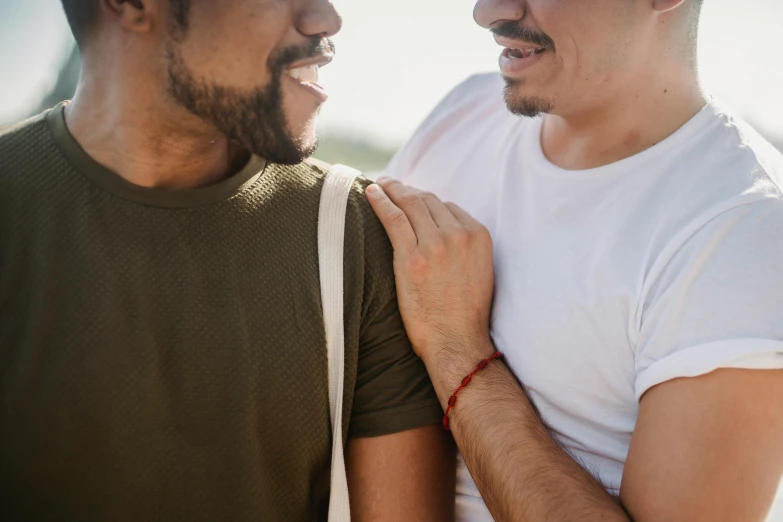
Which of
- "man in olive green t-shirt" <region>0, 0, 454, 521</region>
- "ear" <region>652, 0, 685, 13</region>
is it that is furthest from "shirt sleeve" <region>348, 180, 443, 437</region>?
"ear" <region>652, 0, 685, 13</region>

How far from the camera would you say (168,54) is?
4.64 feet

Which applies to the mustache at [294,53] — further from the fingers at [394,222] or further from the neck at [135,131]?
the fingers at [394,222]

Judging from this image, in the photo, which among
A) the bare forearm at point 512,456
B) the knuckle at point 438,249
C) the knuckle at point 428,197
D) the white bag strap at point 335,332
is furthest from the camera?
the knuckle at point 428,197

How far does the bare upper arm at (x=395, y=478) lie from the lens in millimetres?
1455

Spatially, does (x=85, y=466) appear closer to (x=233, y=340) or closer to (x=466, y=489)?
(x=233, y=340)

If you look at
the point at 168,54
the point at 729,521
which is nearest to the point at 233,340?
the point at 168,54

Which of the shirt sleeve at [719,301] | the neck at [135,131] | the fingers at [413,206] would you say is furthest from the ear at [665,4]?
the neck at [135,131]

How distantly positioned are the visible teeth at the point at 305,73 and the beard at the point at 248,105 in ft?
0.10

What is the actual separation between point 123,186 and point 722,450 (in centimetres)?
107

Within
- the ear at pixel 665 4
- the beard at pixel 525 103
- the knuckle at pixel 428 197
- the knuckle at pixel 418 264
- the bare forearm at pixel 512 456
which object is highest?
the ear at pixel 665 4

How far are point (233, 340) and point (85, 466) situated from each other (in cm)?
32

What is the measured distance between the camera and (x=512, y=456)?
1393mm

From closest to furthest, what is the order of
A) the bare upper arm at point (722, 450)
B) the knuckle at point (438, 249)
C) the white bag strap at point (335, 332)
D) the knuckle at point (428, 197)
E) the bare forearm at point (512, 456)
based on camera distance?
the bare upper arm at point (722, 450)
the bare forearm at point (512, 456)
the white bag strap at point (335, 332)
the knuckle at point (438, 249)
the knuckle at point (428, 197)

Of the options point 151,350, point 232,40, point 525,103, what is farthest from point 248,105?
point 525,103
